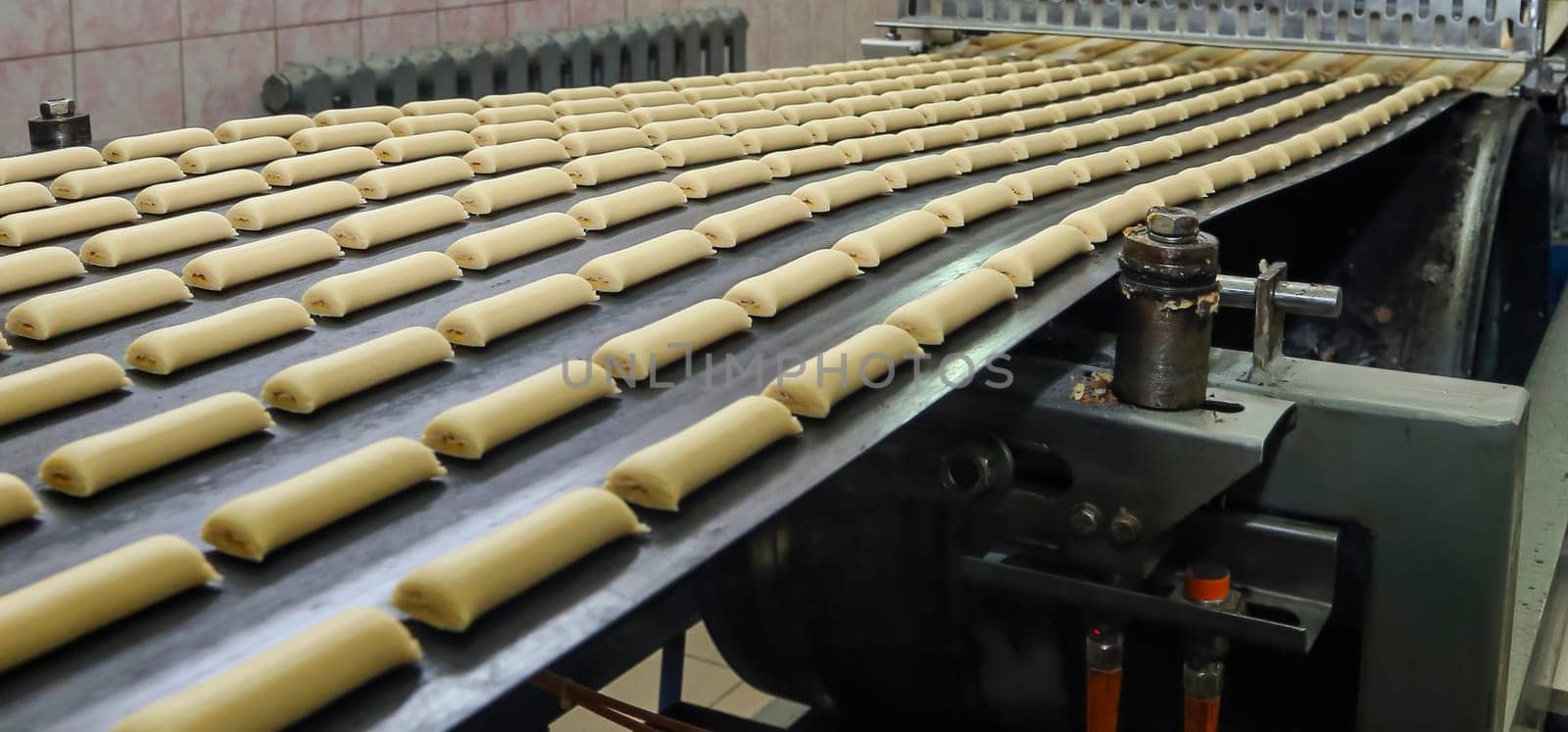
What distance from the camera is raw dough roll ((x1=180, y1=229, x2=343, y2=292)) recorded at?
1529mm

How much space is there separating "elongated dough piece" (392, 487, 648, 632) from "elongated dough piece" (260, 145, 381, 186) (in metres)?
1.09

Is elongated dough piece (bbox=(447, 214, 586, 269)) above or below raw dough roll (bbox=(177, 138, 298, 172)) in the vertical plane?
below

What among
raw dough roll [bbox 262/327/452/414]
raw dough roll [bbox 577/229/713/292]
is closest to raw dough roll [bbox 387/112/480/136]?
raw dough roll [bbox 577/229/713/292]

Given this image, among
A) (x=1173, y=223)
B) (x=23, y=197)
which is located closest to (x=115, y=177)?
(x=23, y=197)

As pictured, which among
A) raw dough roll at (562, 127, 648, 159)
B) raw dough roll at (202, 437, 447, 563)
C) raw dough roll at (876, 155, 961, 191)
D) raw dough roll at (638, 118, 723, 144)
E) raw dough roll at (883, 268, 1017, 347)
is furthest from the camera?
raw dough roll at (638, 118, 723, 144)

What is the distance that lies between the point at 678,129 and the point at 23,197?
39.0 inches

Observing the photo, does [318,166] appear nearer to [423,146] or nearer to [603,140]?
[423,146]

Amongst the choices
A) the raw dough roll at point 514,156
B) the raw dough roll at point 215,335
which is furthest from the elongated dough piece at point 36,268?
the raw dough roll at point 514,156

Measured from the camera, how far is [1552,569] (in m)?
2.02

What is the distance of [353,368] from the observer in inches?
50.1

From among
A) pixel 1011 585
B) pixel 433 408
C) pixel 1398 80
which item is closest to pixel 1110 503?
pixel 1011 585

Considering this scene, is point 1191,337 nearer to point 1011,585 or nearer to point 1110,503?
point 1110,503

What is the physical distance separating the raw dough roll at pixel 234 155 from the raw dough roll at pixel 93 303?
0.53 m

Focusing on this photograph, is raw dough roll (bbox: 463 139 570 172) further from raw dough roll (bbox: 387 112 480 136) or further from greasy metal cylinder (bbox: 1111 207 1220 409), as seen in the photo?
greasy metal cylinder (bbox: 1111 207 1220 409)
